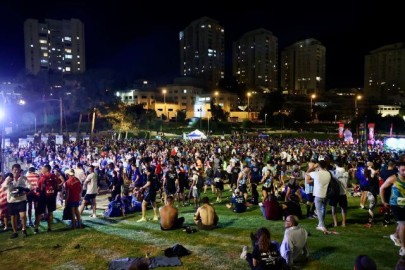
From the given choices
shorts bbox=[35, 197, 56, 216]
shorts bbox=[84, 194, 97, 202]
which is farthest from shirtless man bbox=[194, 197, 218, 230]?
shorts bbox=[35, 197, 56, 216]

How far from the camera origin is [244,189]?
12352 mm

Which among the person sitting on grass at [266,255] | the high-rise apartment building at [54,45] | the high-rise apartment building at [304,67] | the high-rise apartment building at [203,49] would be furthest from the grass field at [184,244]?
the high-rise apartment building at [304,67]

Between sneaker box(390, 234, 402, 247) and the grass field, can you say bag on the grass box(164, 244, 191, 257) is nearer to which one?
the grass field

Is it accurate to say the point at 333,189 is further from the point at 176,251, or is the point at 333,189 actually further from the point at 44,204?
the point at 44,204

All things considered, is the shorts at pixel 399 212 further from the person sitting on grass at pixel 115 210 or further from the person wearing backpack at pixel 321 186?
the person sitting on grass at pixel 115 210

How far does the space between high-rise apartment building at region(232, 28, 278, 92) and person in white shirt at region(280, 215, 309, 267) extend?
14413 cm

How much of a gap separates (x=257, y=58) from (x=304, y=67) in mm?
27957

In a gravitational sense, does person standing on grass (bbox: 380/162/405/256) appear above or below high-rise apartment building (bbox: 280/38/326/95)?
below

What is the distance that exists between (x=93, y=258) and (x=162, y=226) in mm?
2222

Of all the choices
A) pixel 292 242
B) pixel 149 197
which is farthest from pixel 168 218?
pixel 292 242

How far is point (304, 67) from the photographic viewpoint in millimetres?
165875

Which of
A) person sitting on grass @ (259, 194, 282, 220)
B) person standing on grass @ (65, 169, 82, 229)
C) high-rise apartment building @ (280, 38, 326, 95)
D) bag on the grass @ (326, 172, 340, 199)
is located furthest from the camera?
high-rise apartment building @ (280, 38, 326, 95)

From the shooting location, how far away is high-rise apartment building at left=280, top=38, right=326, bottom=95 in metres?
160

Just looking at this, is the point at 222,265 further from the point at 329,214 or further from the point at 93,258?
the point at 329,214
